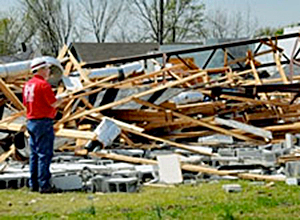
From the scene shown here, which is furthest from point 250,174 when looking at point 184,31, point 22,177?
point 184,31

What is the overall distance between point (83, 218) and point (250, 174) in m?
3.30

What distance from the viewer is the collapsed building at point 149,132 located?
27.5 ft

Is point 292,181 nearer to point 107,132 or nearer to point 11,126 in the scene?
point 107,132

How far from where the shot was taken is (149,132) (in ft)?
35.9

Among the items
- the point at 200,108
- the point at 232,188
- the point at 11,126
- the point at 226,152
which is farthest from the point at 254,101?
the point at 11,126

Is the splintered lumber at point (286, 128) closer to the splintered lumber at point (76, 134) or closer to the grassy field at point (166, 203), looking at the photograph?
the grassy field at point (166, 203)

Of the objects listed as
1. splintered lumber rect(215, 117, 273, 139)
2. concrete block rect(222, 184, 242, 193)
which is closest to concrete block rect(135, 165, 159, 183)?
concrete block rect(222, 184, 242, 193)

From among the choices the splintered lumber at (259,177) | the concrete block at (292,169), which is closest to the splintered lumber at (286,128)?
the splintered lumber at (259,177)

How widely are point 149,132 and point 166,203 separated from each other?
174 inches

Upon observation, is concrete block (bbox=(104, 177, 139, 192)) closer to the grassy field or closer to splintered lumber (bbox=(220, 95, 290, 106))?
the grassy field

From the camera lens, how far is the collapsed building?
838 centimetres

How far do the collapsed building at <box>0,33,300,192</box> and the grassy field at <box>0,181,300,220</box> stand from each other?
39cm

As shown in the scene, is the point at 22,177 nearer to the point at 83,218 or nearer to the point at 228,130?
the point at 83,218

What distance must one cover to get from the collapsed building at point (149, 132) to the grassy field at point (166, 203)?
1.28ft
